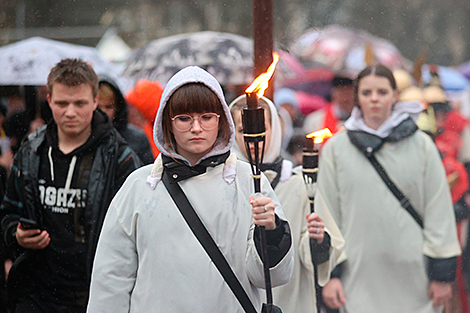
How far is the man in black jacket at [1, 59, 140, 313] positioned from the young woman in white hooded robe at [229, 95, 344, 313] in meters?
0.72

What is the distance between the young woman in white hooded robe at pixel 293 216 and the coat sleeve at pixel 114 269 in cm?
127

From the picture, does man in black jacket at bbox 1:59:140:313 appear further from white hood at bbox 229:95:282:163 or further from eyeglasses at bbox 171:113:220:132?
eyeglasses at bbox 171:113:220:132

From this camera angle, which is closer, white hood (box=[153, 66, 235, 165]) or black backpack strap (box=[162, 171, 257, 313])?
black backpack strap (box=[162, 171, 257, 313])

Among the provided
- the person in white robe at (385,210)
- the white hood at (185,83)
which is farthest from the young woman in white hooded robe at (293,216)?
the white hood at (185,83)

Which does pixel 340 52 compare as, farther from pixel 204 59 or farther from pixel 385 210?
pixel 385 210

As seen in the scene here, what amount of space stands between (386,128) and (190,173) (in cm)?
200

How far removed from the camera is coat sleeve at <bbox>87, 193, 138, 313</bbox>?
247 centimetres

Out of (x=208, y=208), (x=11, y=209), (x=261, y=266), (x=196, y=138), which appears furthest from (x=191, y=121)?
(x=11, y=209)

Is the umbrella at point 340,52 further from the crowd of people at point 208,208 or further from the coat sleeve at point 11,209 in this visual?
the coat sleeve at point 11,209

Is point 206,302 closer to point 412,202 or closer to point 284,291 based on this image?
point 284,291

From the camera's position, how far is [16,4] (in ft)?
17.3

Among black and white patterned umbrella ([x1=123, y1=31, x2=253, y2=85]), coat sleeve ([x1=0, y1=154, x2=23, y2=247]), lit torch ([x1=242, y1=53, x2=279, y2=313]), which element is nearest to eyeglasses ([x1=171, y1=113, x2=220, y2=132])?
lit torch ([x1=242, y1=53, x2=279, y2=313])

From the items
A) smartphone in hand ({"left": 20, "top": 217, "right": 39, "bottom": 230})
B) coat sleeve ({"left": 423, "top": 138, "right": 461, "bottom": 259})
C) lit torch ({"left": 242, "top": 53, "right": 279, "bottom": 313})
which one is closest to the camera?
lit torch ({"left": 242, "top": 53, "right": 279, "bottom": 313})

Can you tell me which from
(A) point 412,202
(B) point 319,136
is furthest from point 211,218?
(A) point 412,202
